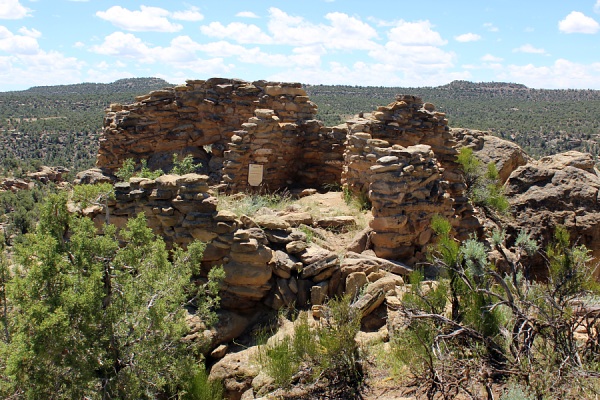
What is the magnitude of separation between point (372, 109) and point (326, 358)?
41098 mm

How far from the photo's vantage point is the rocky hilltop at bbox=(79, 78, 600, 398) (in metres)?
6.74

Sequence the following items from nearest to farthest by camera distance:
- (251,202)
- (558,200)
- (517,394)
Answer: (517,394) → (251,202) → (558,200)

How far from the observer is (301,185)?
12.2 m

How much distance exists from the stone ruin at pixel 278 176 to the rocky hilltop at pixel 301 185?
2cm

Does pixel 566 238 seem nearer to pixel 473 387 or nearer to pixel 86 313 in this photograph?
pixel 473 387

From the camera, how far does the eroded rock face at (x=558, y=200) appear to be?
32.3 ft

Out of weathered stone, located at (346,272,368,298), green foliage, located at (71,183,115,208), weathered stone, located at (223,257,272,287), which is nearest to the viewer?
green foliage, located at (71,183,115,208)

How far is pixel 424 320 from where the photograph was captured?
519cm

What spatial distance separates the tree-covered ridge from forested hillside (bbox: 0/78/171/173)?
1924 cm

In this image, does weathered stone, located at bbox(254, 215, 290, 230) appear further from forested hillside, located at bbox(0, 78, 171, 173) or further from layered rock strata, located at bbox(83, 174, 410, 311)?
forested hillside, located at bbox(0, 78, 171, 173)

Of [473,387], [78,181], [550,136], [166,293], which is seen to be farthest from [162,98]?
[550,136]

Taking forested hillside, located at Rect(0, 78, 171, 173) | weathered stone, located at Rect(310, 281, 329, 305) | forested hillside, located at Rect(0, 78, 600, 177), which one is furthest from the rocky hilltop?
forested hillside, located at Rect(0, 78, 600, 177)

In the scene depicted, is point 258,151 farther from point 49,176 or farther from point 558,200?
point 49,176

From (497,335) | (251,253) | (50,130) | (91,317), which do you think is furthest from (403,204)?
(50,130)
